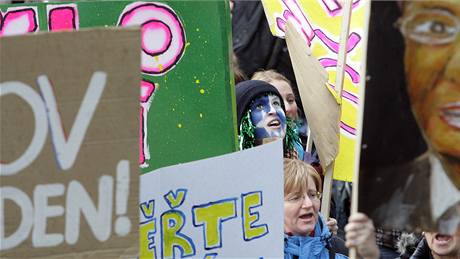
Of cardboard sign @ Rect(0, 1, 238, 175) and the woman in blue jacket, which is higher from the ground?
cardboard sign @ Rect(0, 1, 238, 175)

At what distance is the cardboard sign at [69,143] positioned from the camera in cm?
349

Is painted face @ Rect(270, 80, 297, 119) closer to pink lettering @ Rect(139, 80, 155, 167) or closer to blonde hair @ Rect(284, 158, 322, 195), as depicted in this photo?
blonde hair @ Rect(284, 158, 322, 195)

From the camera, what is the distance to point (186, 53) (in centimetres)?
456

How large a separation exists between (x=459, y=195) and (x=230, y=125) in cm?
109

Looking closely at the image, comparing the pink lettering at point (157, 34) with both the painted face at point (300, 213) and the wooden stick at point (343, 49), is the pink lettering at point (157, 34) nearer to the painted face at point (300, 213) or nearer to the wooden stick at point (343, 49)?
the painted face at point (300, 213)

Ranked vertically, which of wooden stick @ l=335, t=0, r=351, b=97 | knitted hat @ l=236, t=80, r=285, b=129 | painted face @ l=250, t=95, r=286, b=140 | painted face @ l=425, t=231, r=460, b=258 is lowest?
painted face @ l=425, t=231, r=460, b=258

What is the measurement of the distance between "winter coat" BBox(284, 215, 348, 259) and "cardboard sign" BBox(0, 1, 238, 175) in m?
0.38

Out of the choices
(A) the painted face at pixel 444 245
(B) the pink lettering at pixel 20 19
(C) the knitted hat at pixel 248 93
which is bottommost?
(A) the painted face at pixel 444 245

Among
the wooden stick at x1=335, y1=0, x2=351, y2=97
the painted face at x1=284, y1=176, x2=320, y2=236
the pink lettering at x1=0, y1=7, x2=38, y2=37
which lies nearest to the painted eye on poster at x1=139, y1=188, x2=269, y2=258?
the painted face at x1=284, y1=176, x2=320, y2=236

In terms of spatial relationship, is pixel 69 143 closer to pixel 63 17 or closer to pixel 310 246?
pixel 63 17

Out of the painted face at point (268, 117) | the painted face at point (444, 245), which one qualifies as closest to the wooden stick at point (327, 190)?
the painted face at point (268, 117)

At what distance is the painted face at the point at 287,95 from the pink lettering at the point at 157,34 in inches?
45.7

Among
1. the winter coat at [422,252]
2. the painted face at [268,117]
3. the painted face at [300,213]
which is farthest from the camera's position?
the painted face at [268,117]

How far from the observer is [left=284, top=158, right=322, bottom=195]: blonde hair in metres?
4.62
